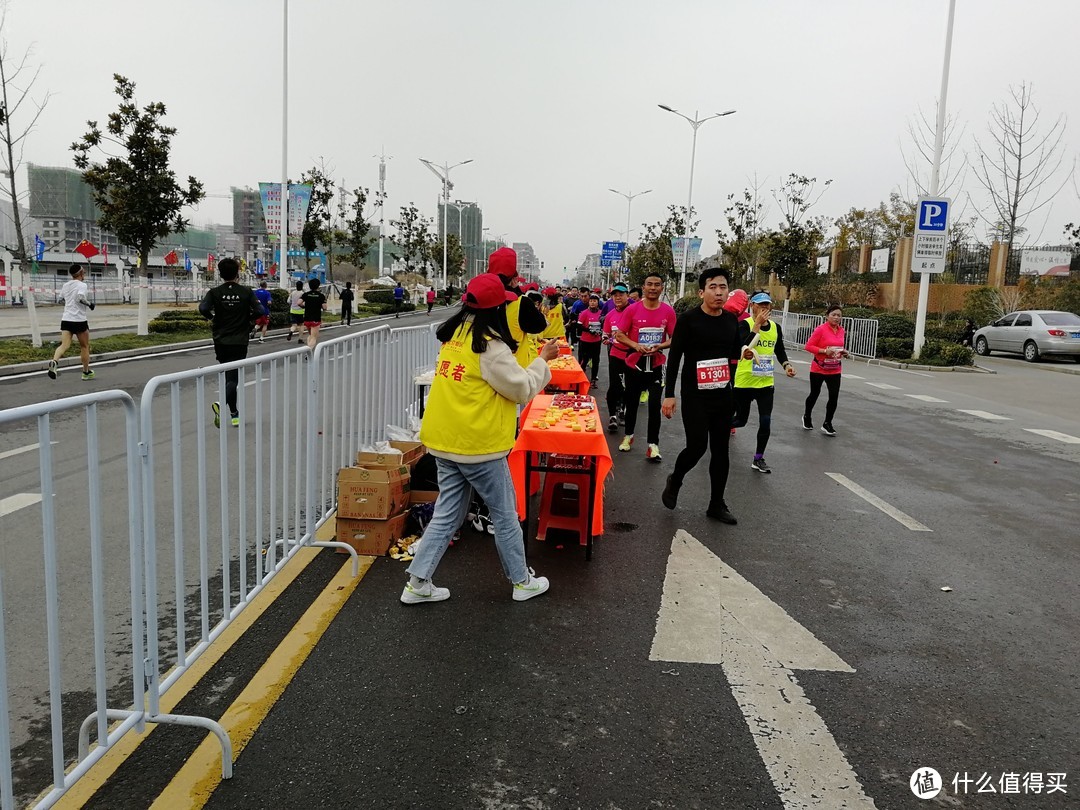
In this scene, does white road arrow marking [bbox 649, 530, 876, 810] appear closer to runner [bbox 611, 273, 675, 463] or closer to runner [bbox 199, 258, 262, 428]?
runner [bbox 611, 273, 675, 463]

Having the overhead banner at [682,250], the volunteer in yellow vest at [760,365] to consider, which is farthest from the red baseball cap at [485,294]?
the overhead banner at [682,250]

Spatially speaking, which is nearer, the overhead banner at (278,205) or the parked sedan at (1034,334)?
the parked sedan at (1034,334)

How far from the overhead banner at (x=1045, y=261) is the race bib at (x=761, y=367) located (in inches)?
1283

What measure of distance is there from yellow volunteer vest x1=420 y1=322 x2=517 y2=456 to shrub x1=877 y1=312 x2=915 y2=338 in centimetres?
2445

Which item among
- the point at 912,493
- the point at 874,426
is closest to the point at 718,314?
the point at 912,493

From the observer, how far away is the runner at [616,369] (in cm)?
958

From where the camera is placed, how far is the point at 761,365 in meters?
8.61

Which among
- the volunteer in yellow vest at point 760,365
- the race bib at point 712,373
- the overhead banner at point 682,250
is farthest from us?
the overhead banner at point 682,250

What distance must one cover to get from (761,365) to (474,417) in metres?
5.31

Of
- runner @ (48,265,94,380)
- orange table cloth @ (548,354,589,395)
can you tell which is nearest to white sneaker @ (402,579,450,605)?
orange table cloth @ (548,354,589,395)

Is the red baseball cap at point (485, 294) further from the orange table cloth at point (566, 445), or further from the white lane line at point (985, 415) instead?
the white lane line at point (985, 415)

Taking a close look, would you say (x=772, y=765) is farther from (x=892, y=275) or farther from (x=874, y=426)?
(x=892, y=275)

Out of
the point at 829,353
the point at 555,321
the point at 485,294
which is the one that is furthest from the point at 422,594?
the point at 555,321

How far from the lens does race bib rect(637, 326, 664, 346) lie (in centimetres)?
886
